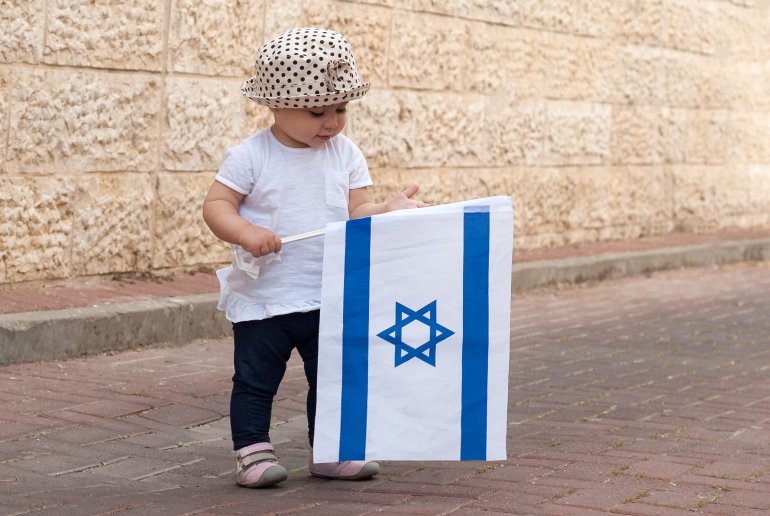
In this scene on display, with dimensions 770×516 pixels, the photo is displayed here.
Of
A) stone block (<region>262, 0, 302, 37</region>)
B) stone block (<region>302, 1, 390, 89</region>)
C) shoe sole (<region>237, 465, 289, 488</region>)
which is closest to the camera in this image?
shoe sole (<region>237, 465, 289, 488</region>)

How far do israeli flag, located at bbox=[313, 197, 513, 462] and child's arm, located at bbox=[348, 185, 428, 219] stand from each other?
6.4 inches

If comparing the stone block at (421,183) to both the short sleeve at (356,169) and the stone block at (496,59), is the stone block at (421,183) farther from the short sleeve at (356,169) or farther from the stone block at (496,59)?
the short sleeve at (356,169)

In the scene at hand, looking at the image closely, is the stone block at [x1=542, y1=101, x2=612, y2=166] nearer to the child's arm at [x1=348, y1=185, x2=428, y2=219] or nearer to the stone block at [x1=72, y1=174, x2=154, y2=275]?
the stone block at [x1=72, y1=174, x2=154, y2=275]

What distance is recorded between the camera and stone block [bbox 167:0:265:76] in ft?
24.3

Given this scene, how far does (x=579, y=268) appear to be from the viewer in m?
9.92

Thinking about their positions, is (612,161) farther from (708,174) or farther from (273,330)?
(273,330)

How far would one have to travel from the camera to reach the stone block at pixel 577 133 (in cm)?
1063

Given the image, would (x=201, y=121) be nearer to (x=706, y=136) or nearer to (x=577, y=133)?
(x=577, y=133)

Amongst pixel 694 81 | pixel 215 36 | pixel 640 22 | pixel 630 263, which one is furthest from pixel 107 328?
pixel 694 81

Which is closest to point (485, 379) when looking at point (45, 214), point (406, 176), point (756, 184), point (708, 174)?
point (45, 214)

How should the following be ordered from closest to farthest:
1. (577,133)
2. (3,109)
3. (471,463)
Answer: (471,463), (3,109), (577,133)

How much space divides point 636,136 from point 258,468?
8268mm

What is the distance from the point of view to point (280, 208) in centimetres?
404

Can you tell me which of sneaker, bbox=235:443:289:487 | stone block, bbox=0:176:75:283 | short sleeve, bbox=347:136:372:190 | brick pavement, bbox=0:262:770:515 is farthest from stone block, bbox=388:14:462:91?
sneaker, bbox=235:443:289:487
